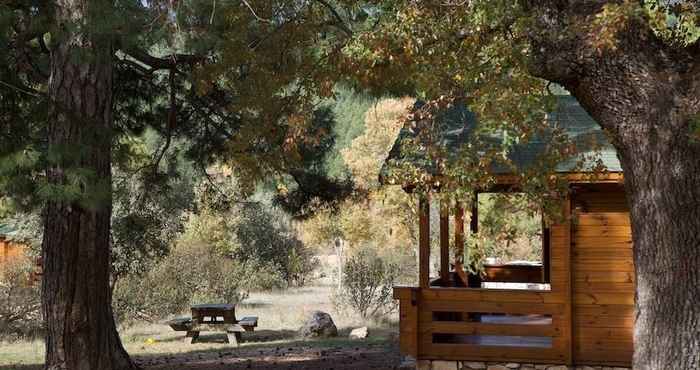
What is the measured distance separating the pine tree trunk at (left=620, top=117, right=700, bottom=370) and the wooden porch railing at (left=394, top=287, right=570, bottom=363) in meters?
3.93

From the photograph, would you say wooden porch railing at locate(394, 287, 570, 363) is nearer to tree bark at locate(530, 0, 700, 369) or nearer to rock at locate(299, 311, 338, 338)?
tree bark at locate(530, 0, 700, 369)

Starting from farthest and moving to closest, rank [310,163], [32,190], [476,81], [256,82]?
[310,163], [256,82], [476,81], [32,190]

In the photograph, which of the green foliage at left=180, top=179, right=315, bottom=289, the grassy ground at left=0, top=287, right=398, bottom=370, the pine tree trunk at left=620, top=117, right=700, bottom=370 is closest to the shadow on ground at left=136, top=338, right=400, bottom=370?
the grassy ground at left=0, top=287, right=398, bottom=370

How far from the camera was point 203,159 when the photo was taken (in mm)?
14477

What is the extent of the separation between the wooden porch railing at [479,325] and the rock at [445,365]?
0.06 m

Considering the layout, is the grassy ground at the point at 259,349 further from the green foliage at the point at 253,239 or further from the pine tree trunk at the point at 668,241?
the green foliage at the point at 253,239

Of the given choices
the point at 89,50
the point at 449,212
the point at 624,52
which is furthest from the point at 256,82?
the point at 624,52

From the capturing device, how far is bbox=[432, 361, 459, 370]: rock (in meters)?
10.6

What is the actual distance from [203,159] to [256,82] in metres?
3.48

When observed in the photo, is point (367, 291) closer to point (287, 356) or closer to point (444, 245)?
point (287, 356)

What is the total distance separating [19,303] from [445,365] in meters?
11.1

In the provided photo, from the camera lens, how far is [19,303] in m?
18.6

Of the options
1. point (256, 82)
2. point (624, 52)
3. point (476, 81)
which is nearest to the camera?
point (624, 52)

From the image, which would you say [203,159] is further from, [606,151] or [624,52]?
[624,52]
